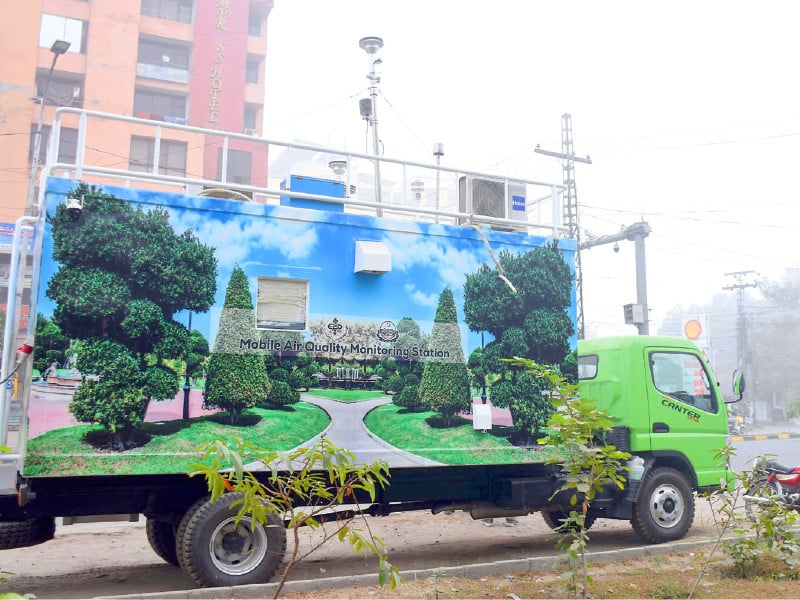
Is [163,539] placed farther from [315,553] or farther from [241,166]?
[241,166]

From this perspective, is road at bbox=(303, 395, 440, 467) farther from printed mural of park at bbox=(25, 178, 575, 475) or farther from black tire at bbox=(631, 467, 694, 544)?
black tire at bbox=(631, 467, 694, 544)

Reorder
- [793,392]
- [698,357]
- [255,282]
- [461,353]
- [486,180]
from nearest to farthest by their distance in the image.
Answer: [255,282] < [461,353] < [486,180] < [698,357] < [793,392]

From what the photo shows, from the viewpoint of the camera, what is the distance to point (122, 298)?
604 centimetres

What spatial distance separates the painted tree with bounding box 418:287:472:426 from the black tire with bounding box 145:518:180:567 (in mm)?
2961

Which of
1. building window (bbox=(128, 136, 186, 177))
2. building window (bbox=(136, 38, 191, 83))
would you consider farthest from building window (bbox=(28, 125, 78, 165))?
building window (bbox=(136, 38, 191, 83))

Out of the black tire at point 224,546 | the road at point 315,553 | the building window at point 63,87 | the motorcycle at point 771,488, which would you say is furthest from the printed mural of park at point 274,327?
the building window at point 63,87

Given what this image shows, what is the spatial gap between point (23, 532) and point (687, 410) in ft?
23.5

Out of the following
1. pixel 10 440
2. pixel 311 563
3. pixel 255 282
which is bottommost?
pixel 311 563

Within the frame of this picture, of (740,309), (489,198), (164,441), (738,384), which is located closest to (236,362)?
(164,441)

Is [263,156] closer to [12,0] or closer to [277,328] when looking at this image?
[12,0]

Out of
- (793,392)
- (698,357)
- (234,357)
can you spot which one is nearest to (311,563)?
(234,357)

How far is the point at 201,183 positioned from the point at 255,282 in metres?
1.01

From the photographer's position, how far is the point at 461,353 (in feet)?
24.3

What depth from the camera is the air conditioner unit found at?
A: 7992 millimetres
